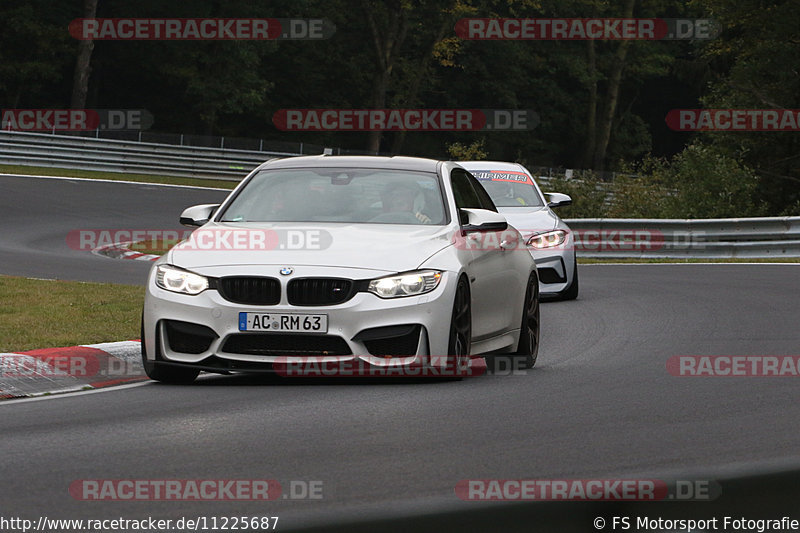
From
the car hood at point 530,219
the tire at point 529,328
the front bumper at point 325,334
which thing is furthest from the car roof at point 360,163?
the car hood at point 530,219

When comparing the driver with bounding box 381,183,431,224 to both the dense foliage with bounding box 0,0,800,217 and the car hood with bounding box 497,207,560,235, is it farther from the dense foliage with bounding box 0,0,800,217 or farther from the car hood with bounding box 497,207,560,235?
the dense foliage with bounding box 0,0,800,217

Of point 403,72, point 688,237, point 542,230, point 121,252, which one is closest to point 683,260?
point 688,237

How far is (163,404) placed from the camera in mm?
8031

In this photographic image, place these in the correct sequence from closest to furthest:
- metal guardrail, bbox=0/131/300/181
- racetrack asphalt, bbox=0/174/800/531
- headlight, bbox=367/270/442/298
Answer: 1. racetrack asphalt, bbox=0/174/800/531
2. headlight, bbox=367/270/442/298
3. metal guardrail, bbox=0/131/300/181

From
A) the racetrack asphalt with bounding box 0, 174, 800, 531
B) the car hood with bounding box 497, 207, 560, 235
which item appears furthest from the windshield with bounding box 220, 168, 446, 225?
the car hood with bounding box 497, 207, 560, 235

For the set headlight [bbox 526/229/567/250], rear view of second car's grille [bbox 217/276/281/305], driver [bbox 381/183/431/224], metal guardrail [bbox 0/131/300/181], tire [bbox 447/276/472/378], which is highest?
metal guardrail [bbox 0/131/300/181]

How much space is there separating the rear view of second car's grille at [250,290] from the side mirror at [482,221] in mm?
1673

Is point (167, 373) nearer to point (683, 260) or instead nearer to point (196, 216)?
point (196, 216)

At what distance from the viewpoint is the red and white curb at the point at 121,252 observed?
2260cm

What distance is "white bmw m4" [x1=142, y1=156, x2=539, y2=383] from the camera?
8383 mm

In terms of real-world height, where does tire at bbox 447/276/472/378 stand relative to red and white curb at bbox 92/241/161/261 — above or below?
above

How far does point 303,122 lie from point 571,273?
50.7m

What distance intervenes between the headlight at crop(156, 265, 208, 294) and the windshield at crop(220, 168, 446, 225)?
40.8 inches

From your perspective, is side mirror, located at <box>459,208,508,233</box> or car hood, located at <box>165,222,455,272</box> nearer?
car hood, located at <box>165,222,455,272</box>
